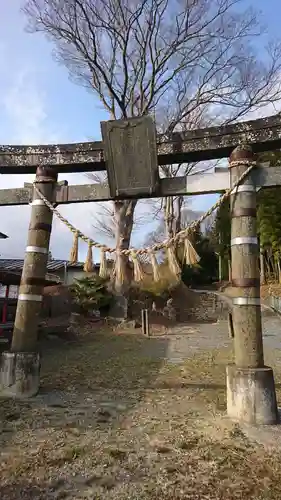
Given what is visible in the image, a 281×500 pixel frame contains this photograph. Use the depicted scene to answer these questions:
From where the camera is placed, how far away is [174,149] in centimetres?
589

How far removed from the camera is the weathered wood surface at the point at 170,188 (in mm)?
5543

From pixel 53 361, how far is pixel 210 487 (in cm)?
696

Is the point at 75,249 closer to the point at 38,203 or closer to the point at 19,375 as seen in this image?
the point at 38,203

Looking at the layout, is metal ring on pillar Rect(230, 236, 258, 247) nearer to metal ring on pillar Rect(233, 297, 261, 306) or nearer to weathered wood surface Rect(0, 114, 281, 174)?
metal ring on pillar Rect(233, 297, 261, 306)

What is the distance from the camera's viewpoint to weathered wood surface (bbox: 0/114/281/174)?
5.54 m

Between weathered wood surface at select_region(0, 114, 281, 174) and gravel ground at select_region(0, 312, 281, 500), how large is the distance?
3658mm

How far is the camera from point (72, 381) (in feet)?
23.1

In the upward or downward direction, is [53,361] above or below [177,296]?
below

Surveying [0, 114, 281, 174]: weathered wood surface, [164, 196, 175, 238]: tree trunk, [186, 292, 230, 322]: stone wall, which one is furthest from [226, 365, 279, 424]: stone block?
[164, 196, 175, 238]: tree trunk

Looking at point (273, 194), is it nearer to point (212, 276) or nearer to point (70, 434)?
point (212, 276)

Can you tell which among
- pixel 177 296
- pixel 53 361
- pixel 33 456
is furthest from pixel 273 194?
pixel 33 456

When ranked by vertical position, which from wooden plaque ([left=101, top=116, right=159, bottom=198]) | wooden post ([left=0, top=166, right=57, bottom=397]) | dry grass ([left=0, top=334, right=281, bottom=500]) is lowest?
dry grass ([left=0, top=334, right=281, bottom=500])

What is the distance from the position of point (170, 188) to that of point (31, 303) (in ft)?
9.20

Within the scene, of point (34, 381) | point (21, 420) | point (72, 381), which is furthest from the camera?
point (72, 381)
